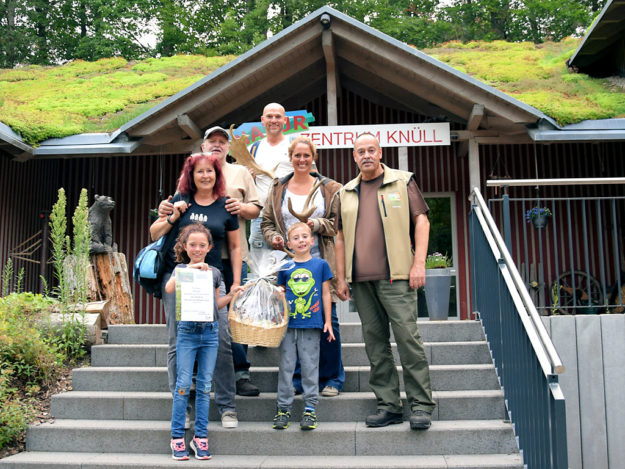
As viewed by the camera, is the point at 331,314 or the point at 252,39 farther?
the point at 252,39

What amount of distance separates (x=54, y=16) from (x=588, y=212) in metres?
21.1

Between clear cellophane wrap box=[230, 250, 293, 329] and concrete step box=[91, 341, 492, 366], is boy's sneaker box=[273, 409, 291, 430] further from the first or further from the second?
concrete step box=[91, 341, 492, 366]

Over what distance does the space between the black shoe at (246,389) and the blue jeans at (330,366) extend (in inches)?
11.5

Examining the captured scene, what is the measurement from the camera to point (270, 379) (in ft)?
15.6

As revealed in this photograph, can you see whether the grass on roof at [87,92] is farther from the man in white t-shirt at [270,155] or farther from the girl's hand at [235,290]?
the girl's hand at [235,290]

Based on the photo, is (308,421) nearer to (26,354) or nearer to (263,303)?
(263,303)

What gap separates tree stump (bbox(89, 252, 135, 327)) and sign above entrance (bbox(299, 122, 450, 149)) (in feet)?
9.25

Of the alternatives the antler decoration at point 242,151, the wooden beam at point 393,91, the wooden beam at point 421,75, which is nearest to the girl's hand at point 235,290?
the antler decoration at point 242,151

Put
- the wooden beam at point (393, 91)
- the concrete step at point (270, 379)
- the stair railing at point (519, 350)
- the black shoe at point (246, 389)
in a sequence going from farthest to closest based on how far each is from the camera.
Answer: the wooden beam at point (393, 91) → the concrete step at point (270, 379) → the black shoe at point (246, 389) → the stair railing at point (519, 350)

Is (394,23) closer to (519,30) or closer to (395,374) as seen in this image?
(519,30)

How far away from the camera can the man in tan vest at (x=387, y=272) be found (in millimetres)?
4047

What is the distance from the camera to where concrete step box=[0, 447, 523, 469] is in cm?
381

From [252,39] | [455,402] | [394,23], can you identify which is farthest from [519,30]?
[455,402]

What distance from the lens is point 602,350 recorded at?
545 centimetres
